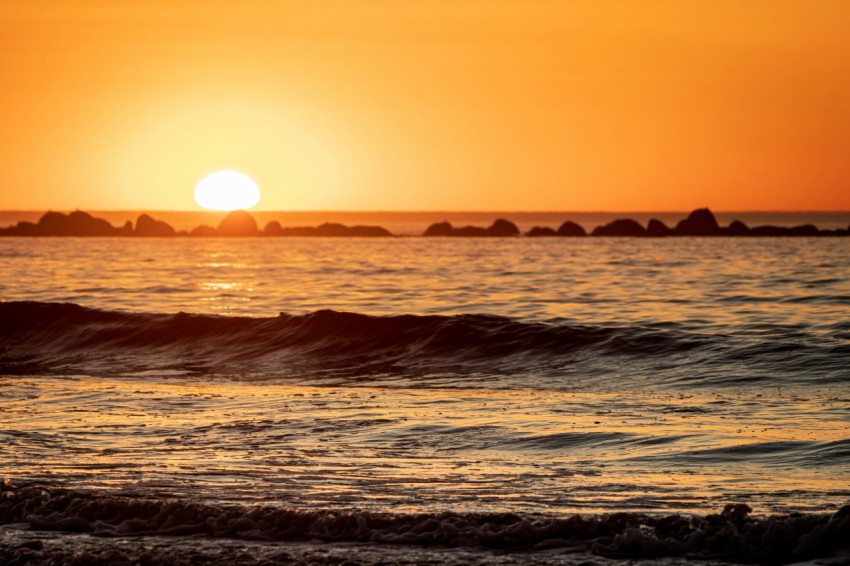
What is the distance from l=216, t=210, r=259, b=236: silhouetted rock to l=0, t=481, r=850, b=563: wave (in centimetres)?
14255

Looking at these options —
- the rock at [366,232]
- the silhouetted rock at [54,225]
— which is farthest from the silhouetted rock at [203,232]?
the rock at [366,232]

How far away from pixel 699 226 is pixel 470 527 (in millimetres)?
127079

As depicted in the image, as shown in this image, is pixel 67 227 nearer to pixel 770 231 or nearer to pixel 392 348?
pixel 770 231

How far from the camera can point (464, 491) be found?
9219 mm

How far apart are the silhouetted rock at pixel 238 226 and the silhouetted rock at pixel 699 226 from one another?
59.1 m

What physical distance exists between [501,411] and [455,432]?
197 centimetres

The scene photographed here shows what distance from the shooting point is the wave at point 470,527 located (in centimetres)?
752

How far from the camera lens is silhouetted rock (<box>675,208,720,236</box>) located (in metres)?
130

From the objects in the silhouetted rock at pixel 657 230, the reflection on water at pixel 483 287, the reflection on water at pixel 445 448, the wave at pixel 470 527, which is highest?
the silhouetted rock at pixel 657 230

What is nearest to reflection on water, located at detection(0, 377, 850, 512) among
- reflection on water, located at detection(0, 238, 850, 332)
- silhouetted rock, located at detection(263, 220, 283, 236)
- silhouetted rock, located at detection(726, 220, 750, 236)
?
reflection on water, located at detection(0, 238, 850, 332)

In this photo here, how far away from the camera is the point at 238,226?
150500 mm

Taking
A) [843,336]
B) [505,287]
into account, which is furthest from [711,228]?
[843,336]

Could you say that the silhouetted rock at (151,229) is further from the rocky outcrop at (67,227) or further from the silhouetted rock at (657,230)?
the silhouetted rock at (657,230)

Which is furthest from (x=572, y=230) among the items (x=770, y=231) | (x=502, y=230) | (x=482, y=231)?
(x=770, y=231)
